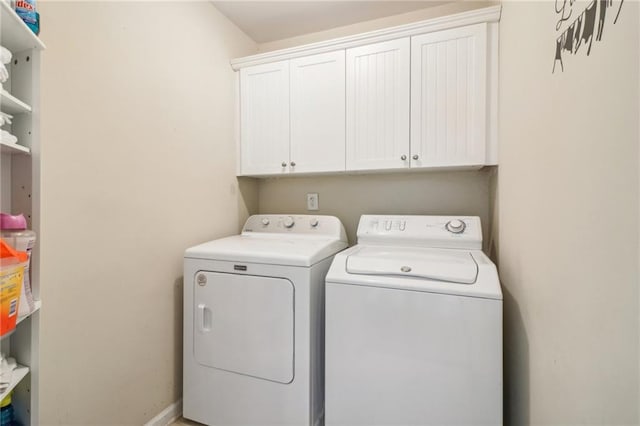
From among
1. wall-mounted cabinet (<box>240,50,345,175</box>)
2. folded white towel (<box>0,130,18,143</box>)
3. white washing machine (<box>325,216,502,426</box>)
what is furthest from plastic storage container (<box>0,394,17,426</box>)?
wall-mounted cabinet (<box>240,50,345,175</box>)

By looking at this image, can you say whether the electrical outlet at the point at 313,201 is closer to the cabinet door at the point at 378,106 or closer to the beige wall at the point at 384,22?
the cabinet door at the point at 378,106

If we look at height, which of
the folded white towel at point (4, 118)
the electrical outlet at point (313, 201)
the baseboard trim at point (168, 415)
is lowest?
the baseboard trim at point (168, 415)

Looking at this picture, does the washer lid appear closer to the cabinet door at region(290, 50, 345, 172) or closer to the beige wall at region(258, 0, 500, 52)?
the cabinet door at region(290, 50, 345, 172)

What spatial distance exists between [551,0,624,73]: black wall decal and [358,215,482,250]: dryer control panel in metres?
0.97

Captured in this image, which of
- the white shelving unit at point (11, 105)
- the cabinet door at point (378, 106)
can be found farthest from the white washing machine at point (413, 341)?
the white shelving unit at point (11, 105)

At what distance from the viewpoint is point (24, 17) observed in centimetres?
86

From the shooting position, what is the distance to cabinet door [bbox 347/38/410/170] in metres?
1.74

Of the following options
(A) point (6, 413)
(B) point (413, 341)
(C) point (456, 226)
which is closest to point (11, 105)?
(A) point (6, 413)

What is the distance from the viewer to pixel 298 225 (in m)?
2.06

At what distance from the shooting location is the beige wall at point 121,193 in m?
1.11

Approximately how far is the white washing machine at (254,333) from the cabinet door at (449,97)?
A: 864mm

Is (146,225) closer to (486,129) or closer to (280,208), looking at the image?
(280,208)

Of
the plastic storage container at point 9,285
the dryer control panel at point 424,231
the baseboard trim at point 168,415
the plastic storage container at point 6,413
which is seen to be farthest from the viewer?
the dryer control panel at point 424,231

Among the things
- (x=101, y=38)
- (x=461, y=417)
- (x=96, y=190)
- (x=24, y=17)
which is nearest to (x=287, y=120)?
(x=101, y=38)
